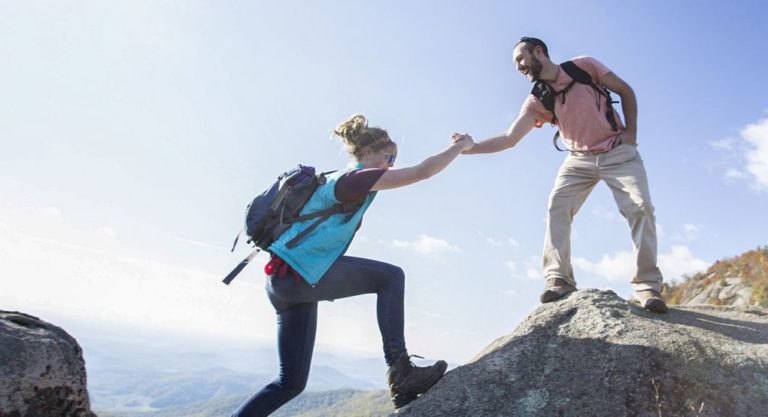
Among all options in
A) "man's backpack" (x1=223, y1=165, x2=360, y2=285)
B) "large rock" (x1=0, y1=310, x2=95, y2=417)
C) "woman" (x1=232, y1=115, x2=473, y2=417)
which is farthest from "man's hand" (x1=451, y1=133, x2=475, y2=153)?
"large rock" (x1=0, y1=310, x2=95, y2=417)

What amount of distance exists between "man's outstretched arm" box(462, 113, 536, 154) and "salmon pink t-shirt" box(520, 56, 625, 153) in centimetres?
46

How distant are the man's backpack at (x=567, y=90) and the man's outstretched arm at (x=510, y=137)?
1.05ft

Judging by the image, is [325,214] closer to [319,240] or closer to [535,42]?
[319,240]

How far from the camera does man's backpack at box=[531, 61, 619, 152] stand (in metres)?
6.94

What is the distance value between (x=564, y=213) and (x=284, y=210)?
12.8ft

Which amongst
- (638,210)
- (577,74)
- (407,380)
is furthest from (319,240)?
(577,74)

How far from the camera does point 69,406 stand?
396cm

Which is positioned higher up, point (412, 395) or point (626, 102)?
point (626, 102)

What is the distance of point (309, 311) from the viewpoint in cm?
544

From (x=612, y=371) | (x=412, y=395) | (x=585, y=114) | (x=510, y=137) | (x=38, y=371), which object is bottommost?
(x=38, y=371)

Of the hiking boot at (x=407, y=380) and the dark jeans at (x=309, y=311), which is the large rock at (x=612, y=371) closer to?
the hiking boot at (x=407, y=380)

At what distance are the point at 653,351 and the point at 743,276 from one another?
59.6 ft

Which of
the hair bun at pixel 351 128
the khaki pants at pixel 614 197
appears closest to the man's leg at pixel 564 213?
the khaki pants at pixel 614 197

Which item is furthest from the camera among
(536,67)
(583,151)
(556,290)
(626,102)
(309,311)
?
(536,67)
